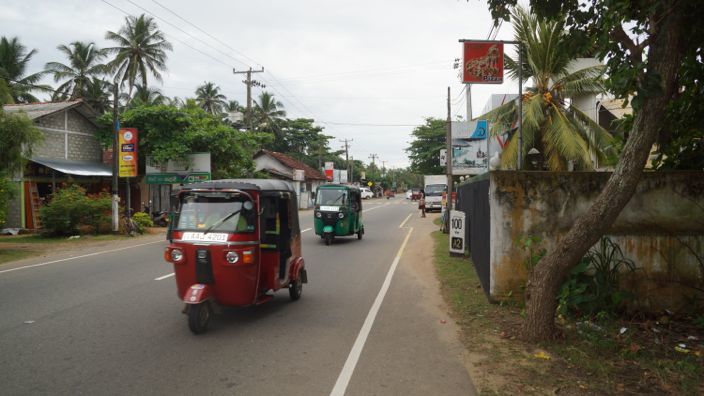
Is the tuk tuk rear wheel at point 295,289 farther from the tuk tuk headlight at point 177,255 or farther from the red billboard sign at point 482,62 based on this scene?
the red billboard sign at point 482,62

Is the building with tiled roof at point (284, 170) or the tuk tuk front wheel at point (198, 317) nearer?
the tuk tuk front wheel at point (198, 317)

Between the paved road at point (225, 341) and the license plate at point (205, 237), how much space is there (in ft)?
3.97

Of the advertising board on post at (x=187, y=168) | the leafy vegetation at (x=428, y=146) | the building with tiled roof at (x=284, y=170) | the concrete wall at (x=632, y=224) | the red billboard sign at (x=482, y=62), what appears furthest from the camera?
the leafy vegetation at (x=428, y=146)

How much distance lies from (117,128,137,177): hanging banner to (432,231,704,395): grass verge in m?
18.9

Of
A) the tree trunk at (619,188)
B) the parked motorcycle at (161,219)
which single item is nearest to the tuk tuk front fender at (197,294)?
the tree trunk at (619,188)

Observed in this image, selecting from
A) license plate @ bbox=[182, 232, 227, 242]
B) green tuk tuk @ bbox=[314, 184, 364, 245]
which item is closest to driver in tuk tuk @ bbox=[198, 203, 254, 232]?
license plate @ bbox=[182, 232, 227, 242]

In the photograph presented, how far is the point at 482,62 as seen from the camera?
45.3 feet

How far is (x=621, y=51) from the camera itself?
21.4ft

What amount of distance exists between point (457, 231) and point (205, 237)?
8500 mm

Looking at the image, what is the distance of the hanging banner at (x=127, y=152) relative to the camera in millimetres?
22422

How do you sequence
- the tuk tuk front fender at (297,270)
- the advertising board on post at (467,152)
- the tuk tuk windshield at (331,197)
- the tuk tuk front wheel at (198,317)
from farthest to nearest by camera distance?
the advertising board on post at (467,152) < the tuk tuk windshield at (331,197) < the tuk tuk front fender at (297,270) < the tuk tuk front wheel at (198,317)

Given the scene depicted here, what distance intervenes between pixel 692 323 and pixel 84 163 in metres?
25.1

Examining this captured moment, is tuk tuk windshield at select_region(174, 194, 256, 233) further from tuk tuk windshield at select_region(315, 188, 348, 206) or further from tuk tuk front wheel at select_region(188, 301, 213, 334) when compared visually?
tuk tuk windshield at select_region(315, 188, 348, 206)

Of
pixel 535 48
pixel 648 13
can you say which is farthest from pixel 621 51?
pixel 535 48
